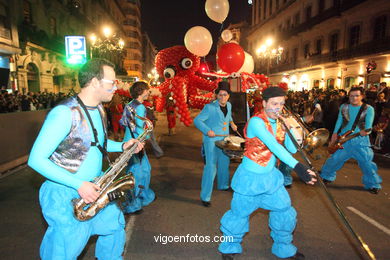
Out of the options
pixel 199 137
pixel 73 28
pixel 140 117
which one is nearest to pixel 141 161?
pixel 140 117

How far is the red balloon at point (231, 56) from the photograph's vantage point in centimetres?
745

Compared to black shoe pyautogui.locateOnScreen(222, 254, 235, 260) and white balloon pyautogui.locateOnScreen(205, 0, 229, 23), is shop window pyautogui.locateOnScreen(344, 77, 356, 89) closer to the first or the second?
white balloon pyautogui.locateOnScreen(205, 0, 229, 23)

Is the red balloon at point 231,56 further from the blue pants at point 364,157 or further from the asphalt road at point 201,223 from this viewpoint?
the blue pants at point 364,157

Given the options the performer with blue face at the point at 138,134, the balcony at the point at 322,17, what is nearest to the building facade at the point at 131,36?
the balcony at the point at 322,17

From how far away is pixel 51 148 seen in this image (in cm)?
177

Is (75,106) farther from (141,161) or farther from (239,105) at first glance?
(239,105)

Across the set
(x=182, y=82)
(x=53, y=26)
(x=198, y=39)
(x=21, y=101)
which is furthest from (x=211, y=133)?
(x=53, y=26)

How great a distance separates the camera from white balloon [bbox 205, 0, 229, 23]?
8125 mm

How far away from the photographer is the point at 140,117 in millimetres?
4133

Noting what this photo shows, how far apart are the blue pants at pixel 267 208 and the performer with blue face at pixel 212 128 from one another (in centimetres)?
A: 151

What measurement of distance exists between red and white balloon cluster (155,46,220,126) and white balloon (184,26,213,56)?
1.09 meters

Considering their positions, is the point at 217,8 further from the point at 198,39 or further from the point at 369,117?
the point at 369,117

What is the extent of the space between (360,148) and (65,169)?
513 centimetres

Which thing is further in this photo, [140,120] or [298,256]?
[140,120]
